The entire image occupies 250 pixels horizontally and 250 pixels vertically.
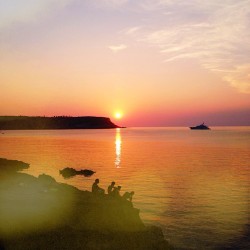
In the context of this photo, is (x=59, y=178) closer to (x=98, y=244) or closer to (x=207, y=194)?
(x=207, y=194)

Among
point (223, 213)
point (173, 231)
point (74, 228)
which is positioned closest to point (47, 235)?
point (74, 228)

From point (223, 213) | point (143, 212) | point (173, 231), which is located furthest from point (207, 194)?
point (173, 231)

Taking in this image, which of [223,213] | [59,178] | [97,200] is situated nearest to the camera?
[97,200]

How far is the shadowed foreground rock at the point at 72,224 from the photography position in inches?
845

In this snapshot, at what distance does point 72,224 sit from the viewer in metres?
24.6

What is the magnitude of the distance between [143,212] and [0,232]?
20.0 meters

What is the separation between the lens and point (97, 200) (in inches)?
1168

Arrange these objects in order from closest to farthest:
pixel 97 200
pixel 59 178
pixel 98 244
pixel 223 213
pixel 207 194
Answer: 1. pixel 98 244
2. pixel 97 200
3. pixel 223 213
4. pixel 207 194
5. pixel 59 178

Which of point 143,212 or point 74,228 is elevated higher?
point 74,228

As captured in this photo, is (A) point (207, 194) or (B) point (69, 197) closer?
(B) point (69, 197)

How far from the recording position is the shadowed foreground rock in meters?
21.5

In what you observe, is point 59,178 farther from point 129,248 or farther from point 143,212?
point 129,248

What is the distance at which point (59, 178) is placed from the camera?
65688 millimetres

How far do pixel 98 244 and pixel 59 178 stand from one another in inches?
1796
